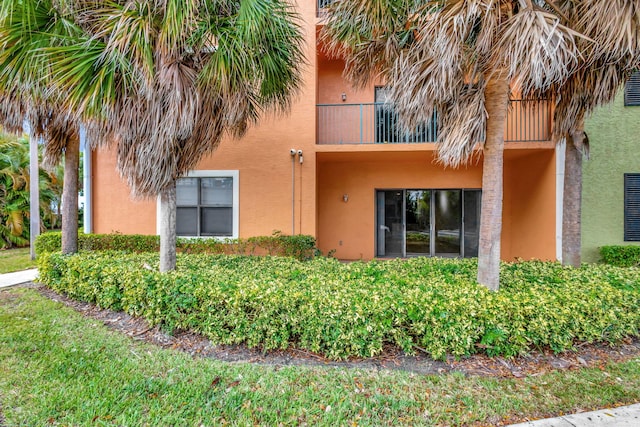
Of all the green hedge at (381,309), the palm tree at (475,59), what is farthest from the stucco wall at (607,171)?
the palm tree at (475,59)

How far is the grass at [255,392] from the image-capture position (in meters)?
2.53

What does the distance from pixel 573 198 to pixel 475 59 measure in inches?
135

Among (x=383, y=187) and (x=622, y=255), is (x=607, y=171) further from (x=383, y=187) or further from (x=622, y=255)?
(x=383, y=187)

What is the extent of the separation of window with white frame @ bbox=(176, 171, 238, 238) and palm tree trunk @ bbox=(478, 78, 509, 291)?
6.78m

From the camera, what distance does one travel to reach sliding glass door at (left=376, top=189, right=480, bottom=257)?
9.80 m

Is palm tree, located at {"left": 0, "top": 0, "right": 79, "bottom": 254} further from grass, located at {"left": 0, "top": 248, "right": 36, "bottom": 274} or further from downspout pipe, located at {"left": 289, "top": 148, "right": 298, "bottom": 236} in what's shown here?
grass, located at {"left": 0, "top": 248, "right": 36, "bottom": 274}

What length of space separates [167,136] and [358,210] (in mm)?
6916

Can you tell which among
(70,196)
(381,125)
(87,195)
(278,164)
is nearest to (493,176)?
(381,125)

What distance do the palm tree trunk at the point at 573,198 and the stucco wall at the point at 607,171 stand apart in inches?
125

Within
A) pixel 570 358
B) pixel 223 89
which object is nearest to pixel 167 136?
pixel 223 89

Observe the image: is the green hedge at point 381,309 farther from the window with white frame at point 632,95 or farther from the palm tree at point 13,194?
the palm tree at point 13,194

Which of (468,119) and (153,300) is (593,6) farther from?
(153,300)

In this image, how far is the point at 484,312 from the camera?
3375 mm

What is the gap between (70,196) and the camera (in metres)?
6.26
